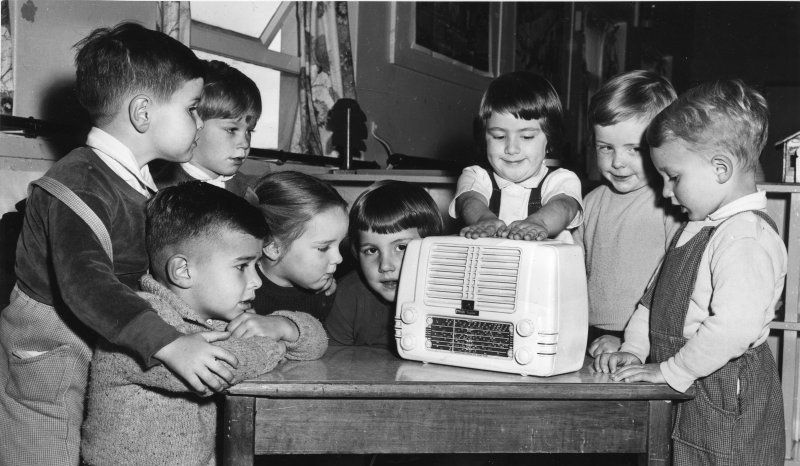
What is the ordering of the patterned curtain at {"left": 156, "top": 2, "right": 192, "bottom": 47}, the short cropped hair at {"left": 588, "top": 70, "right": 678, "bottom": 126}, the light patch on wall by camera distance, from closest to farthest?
the short cropped hair at {"left": 588, "top": 70, "right": 678, "bottom": 126} < the light patch on wall < the patterned curtain at {"left": 156, "top": 2, "right": 192, "bottom": 47}

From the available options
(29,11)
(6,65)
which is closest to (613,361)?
(6,65)

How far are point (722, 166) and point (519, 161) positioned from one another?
0.55 metres

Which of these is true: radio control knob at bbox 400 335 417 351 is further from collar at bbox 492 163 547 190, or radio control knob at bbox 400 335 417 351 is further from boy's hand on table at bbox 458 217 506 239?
collar at bbox 492 163 547 190

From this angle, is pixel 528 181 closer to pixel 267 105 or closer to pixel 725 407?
pixel 725 407

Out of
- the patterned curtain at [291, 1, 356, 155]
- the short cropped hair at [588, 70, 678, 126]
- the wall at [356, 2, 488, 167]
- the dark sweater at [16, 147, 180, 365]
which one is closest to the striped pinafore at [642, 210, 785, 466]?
the short cropped hair at [588, 70, 678, 126]

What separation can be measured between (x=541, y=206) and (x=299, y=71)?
2199 millimetres

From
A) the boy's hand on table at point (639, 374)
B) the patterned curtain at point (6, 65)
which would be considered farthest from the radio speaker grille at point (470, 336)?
the patterned curtain at point (6, 65)

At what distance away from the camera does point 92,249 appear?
4.85 ft

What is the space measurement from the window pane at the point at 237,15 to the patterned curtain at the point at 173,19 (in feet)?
1.79

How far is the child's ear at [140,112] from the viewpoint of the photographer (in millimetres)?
1718

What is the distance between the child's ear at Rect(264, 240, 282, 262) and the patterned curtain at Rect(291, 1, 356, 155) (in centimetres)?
189

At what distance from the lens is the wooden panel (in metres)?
1.35

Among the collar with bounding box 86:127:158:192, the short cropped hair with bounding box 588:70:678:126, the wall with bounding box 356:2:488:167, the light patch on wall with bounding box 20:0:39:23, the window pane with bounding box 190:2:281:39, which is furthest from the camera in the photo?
the wall with bounding box 356:2:488:167

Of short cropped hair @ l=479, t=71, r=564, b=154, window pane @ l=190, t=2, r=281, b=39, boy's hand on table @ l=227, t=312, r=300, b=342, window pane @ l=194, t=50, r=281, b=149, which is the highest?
window pane @ l=190, t=2, r=281, b=39
